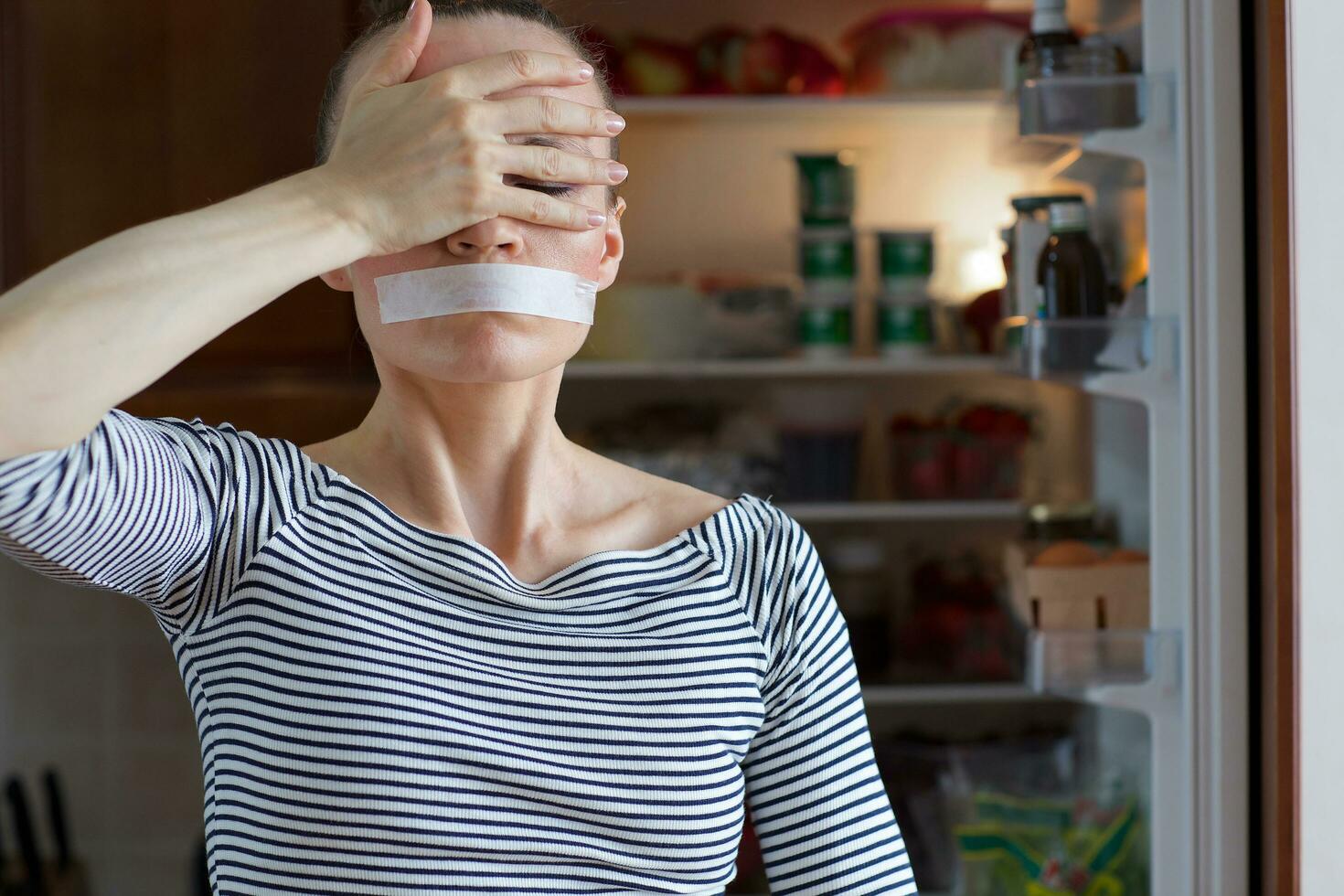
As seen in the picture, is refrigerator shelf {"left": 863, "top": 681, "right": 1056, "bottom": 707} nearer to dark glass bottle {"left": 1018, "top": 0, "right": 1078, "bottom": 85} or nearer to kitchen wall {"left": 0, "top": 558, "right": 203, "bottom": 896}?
dark glass bottle {"left": 1018, "top": 0, "right": 1078, "bottom": 85}

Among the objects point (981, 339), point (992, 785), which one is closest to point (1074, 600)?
point (992, 785)

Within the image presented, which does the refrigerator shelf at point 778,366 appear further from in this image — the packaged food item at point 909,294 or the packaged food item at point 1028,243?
the packaged food item at point 1028,243

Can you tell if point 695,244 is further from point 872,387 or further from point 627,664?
point 627,664

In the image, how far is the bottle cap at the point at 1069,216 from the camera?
1.45 meters

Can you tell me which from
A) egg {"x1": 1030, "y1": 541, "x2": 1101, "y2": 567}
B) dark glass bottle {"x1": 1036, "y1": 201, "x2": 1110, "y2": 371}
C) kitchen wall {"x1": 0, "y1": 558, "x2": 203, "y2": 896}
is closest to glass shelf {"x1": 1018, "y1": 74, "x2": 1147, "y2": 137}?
dark glass bottle {"x1": 1036, "y1": 201, "x2": 1110, "y2": 371}

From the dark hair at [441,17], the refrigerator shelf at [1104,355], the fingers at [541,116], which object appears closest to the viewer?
the fingers at [541,116]

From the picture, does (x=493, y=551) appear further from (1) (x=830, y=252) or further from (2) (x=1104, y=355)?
(1) (x=830, y=252)

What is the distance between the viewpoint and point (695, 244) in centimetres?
245

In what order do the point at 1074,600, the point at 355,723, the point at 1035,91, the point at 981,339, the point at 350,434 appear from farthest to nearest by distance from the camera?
1. the point at 981,339
2. the point at 1074,600
3. the point at 1035,91
4. the point at 350,434
5. the point at 355,723

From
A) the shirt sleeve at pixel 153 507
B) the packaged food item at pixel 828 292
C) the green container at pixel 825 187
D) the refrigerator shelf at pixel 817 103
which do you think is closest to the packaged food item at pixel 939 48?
the refrigerator shelf at pixel 817 103

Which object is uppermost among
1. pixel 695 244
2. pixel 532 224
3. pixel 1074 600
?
pixel 695 244

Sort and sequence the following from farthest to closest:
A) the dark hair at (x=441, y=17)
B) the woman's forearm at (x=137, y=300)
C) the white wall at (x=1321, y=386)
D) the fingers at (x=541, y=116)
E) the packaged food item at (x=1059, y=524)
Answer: the packaged food item at (x=1059, y=524) → the white wall at (x=1321, y=386) → the dark hair at (x=441, y=17) → the fingers at (x=541, y=116) → the woman's forearm at (x=137, y=300)

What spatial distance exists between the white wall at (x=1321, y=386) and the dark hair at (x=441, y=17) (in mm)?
667

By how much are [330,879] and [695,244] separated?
1965 mm
